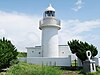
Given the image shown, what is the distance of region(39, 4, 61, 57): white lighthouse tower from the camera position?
120 ft

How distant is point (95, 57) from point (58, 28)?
704cm

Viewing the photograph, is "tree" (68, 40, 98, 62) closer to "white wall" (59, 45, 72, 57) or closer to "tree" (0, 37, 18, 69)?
"white wall" (59, 45, 72, 57)

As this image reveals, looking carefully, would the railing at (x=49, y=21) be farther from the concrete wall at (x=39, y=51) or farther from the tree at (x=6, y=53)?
the tree at (x=6, y=53)

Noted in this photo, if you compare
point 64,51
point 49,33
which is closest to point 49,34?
point 49,33

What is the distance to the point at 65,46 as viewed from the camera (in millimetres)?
39312

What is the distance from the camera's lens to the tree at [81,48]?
3367 centimetres

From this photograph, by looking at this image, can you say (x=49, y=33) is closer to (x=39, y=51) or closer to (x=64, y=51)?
(x=39, y=51)

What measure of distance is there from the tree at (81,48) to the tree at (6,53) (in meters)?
8.26

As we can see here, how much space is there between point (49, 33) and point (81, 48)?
517 cm

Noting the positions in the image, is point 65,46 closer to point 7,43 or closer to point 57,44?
point 57,44

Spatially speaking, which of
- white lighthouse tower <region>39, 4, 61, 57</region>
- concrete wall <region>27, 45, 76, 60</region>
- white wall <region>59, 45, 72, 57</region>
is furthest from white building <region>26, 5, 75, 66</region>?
white wall <region>59, 45, 72, 57</region>

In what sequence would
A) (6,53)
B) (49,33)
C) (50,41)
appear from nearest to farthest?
(6,53) → (50,41) → (49,33)

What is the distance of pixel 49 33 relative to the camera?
36.6m

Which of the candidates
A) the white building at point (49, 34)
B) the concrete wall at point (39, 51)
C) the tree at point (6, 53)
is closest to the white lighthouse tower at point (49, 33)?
the white building at point (49, 34)
